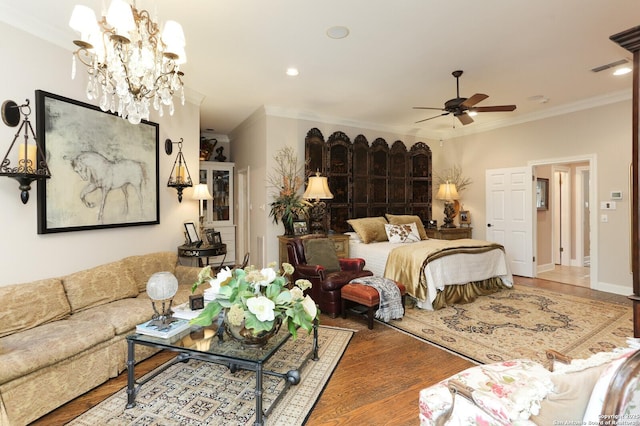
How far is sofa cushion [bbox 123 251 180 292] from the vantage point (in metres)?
3.33

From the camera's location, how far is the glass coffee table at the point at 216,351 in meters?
1.88

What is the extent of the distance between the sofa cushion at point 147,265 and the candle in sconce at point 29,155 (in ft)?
3.96

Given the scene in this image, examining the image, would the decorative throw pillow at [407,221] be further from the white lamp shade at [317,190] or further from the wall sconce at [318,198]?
the white lamp shade at [317,190]

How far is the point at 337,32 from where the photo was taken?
3037 millimetres

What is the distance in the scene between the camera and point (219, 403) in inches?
85.5

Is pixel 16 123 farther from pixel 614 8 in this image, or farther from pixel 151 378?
pixel 614 8

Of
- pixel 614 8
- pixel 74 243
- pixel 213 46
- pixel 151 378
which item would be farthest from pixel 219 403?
pixel 614 8

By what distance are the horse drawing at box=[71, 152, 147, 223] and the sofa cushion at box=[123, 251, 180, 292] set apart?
52cm

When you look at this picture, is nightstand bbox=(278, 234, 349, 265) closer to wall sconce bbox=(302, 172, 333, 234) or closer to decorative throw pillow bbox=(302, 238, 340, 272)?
wall sconce bbox=(302, 172, 333, 234)

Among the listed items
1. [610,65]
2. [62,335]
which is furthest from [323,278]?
[610,65]

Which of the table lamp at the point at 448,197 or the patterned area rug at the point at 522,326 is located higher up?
the table lamp at the point at 448,197

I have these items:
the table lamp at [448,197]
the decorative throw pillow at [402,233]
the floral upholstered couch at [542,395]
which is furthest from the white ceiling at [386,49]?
the floral upholstered couch at [542,395]

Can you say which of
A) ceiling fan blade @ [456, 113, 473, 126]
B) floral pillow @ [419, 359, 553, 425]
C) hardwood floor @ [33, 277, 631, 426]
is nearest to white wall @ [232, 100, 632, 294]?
ceiling fan blade @ [456, 113, 473, 126]

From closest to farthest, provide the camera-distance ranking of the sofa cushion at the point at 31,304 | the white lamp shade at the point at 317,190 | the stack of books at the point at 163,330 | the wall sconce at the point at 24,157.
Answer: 1. the stack of books at the point at 163,330
2. the sofa cushion at the point at 31,304
3. the wall sconce at the point at 24,157
4. the white lamp shade at the point at 317,190
